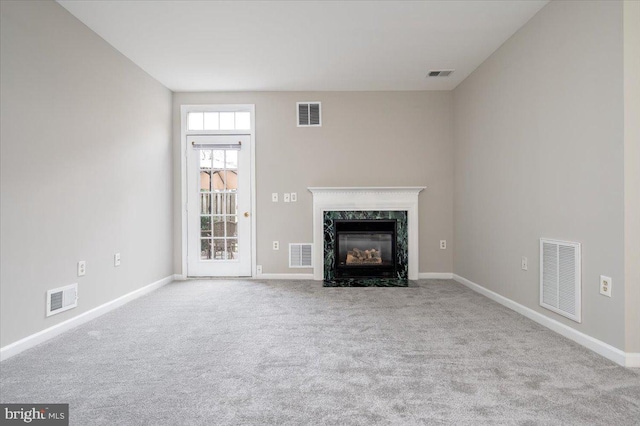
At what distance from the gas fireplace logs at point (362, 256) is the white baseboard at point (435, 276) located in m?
0.62

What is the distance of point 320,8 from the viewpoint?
2676 mm

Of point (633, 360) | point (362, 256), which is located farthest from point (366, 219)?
point (633, 360)

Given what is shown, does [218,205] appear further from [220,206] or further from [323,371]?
[323,371]

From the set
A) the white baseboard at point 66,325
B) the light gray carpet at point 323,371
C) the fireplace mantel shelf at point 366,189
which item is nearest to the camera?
the light gray carpet at point 323,371

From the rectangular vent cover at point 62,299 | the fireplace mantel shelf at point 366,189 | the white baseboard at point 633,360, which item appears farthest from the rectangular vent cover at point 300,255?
the white baseboard at point 633,360

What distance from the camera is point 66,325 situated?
2.68 meters

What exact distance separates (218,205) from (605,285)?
163 inches

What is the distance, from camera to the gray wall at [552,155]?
2082mm

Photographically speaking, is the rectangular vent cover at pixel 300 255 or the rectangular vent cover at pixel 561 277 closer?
the rectangular vent cover at pixel 561 277

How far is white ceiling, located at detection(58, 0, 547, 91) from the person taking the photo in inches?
105

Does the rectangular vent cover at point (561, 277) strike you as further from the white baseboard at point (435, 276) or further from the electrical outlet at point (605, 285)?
the white baseboard at point (435, 276)

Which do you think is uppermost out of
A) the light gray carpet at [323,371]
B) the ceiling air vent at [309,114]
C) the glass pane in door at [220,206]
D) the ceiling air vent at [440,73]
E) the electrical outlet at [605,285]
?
the ceiling air vent at [440,73]

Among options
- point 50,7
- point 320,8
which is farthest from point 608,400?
point 50,7

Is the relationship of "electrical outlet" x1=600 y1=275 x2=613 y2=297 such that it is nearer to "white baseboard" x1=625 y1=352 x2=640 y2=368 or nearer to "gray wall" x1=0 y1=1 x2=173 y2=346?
"white baseboard" x1=625 y1=352 x2=640 y2=368
